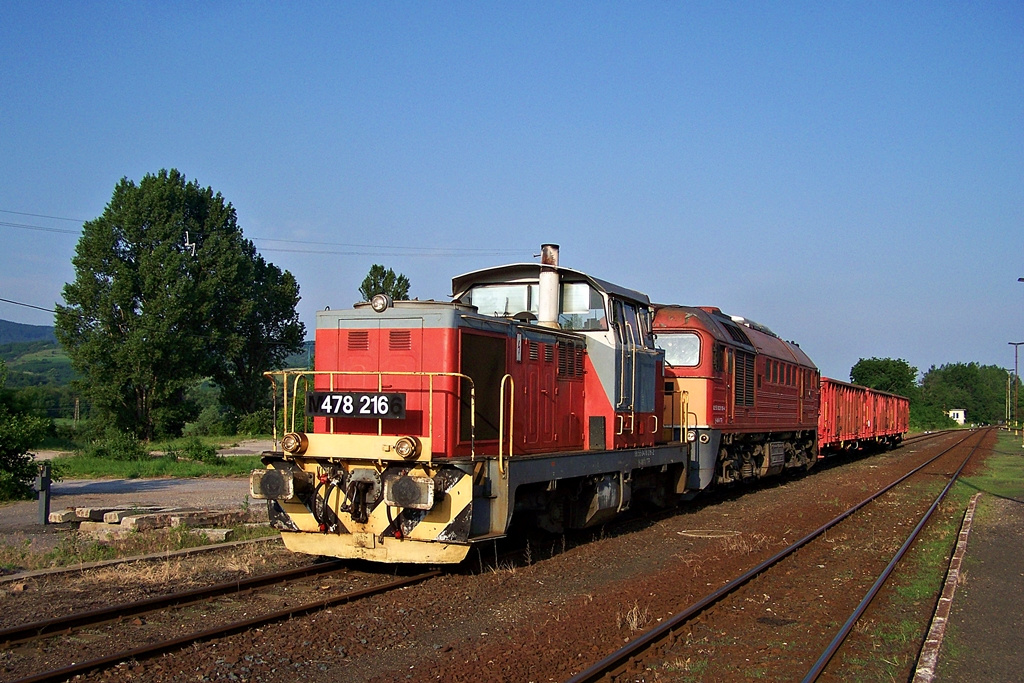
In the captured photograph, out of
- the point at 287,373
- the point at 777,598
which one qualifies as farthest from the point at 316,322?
the point at 777,598

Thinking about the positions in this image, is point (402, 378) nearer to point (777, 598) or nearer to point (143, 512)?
point (777, 598)

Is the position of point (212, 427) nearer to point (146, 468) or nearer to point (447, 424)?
point (146, 468)

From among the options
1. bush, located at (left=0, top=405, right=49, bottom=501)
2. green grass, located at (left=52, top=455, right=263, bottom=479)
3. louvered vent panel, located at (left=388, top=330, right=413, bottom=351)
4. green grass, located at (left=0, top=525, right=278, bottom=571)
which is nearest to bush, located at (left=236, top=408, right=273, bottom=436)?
green grass, located at (left=52, top=455, right=263, bottom=479)

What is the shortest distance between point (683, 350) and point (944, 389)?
14699 centimetres

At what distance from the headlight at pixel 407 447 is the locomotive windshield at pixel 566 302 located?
3.17m

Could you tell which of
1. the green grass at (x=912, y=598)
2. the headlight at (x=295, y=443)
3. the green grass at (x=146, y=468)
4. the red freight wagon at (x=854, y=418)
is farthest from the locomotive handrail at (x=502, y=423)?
the red freight wagon at (x=854, y=418)

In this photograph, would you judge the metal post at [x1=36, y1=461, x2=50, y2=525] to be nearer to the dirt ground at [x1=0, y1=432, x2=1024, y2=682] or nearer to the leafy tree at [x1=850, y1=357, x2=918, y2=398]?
the dirt ground at [x1=0, y1=432, x2=1024, y2=682]

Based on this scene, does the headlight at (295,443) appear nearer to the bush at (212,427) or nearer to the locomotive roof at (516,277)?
the locomotive roof at (516,277)

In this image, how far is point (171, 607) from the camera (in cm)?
705

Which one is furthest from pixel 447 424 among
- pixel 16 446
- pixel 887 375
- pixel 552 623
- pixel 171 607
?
pixel 887 375

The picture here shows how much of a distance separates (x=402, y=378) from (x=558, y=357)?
7.43 ft

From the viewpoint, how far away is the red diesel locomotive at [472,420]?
798cm

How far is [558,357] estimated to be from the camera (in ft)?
33.4

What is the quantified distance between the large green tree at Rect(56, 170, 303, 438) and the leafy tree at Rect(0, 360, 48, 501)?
23.5 metres
